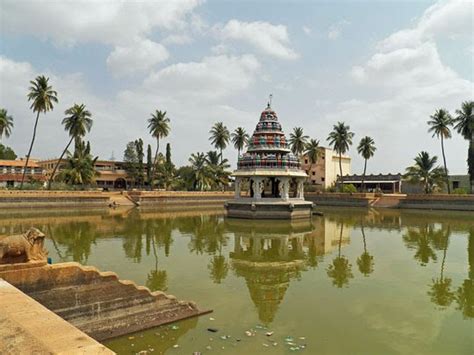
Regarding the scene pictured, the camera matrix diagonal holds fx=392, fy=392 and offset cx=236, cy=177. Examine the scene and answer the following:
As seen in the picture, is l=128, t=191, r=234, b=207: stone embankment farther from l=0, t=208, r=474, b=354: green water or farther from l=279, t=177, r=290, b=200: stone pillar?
l=0, t=208, r=474, b=354: green water

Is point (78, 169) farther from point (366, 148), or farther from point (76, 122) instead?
point (366, 148)

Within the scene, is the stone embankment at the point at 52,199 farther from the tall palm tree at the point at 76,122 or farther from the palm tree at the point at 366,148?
the palm tree at the point at 366,148

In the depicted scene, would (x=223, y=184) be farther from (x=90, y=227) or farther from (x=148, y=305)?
(x=148, y=305)

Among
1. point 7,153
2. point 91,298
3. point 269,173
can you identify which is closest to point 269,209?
point 269,173

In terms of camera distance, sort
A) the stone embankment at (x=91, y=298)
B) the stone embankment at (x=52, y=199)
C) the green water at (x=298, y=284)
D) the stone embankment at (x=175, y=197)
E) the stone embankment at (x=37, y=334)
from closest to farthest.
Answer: the stone embankment at (x=37, y=334) → the stone embankment at (x=91, y=298) → the green water at (x=298, y=284) → the stone embankment at (x=52, y=199) → the stone embankment at (x=175, y=197)

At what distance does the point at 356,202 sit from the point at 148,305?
171 feet

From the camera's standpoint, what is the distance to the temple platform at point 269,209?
36312 mm

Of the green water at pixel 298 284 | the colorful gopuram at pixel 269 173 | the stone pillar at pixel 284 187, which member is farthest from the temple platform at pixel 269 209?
Result: the green water at pixel 298 284

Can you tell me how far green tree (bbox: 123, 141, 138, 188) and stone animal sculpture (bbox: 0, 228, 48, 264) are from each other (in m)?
68.7

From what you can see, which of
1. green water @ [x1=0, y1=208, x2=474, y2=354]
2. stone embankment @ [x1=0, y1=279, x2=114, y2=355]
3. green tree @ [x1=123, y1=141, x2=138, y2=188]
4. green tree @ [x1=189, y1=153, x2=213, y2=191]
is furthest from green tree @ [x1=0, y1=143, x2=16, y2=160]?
stone embankment @ [x1=0, y1=279, x2=114, y2=355]

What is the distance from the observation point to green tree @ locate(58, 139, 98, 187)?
55.8 metres

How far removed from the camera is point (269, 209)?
120 ft

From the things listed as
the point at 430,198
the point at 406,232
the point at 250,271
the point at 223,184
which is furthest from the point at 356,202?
the point at 250,271

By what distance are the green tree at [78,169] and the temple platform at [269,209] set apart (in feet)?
93.9
